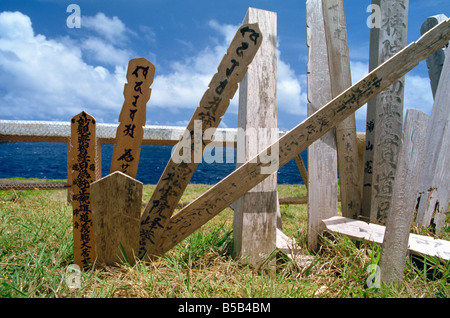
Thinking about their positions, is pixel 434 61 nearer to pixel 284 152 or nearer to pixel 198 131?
pixel 284 152

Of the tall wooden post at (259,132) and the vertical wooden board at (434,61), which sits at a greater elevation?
the vertical wooden board at (434,61)

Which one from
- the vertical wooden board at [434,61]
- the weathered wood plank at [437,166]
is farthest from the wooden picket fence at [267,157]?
the vertical wooden board at [434,61]

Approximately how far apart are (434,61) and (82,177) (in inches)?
203

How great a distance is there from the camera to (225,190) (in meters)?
2.20

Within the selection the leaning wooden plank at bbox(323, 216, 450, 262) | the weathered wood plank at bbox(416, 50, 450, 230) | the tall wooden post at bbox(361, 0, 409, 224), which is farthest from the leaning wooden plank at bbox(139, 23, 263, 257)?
the weathered wood plank at bbox(416, 50, 450, 230)

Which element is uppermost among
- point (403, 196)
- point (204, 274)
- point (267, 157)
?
point (267, 157)

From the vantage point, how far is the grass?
1.94m

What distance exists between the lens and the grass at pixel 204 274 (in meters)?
1.94

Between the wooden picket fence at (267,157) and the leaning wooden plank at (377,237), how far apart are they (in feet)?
0.05

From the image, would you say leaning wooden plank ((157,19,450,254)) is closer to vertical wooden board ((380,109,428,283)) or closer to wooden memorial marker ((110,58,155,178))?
vertical wooden board ((380,109,428,283))

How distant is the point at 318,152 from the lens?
9.24 feet

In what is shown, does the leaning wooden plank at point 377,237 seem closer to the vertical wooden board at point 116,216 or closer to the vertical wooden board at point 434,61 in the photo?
the vertical wooden board at point 116,216

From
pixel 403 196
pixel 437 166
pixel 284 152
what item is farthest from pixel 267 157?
pixel 437 166

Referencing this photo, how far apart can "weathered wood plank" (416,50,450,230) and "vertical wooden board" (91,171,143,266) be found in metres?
3.08
